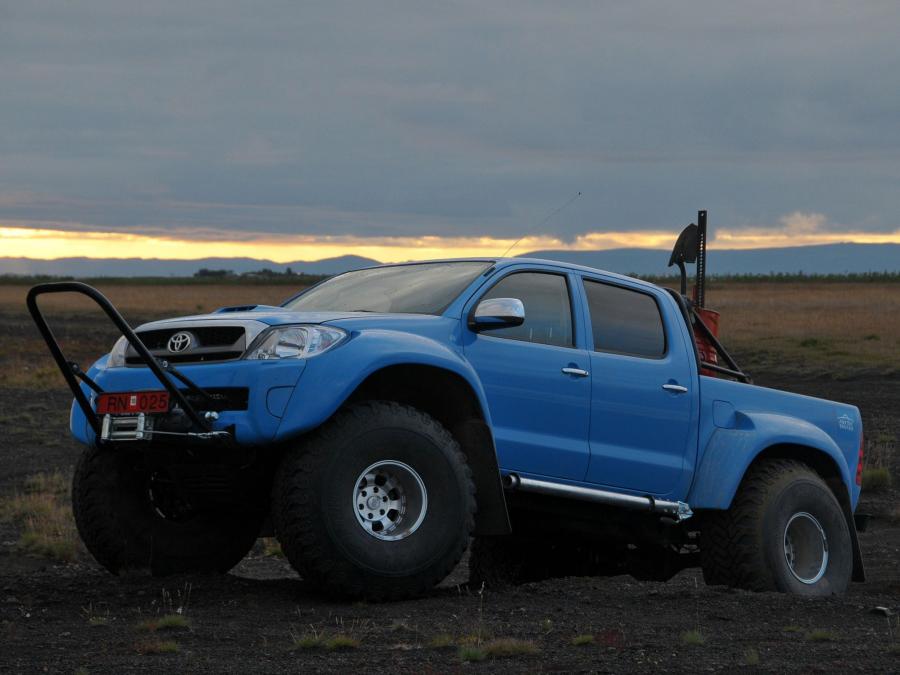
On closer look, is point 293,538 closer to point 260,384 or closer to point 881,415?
point 260,384

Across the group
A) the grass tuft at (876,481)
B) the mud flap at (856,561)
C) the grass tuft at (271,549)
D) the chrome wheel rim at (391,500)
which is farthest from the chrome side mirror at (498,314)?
the grass tuft at (876,481)

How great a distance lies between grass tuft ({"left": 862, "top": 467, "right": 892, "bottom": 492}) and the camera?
16.0 metres

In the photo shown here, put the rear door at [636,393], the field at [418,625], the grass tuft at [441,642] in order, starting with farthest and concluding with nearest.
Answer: the rear door at [636,393], the grass tuft at [441,642], the field at [418,625]

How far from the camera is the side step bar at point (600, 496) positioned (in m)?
7.57

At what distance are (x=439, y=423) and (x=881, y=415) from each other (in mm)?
17549

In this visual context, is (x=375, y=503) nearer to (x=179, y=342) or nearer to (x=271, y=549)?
(x=179, y=342)

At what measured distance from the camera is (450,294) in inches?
307

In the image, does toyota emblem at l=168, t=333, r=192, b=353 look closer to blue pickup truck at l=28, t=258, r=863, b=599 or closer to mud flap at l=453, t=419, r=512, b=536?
blue pickup truck at l=28, t=258, r=863, b=599

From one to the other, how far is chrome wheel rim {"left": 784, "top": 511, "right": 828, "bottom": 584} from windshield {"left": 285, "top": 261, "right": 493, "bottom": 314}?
2735 mm

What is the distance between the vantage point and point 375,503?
23.3ft

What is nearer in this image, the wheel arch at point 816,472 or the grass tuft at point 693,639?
the grass tuft at point 693,639

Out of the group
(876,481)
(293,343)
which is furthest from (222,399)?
(876,481)

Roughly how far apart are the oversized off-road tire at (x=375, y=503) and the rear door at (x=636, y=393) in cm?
119

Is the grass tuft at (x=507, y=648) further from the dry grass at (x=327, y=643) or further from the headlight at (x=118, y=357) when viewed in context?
the headlight at (x=118, y=357)
